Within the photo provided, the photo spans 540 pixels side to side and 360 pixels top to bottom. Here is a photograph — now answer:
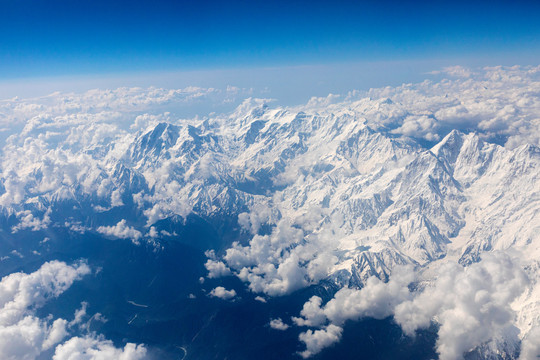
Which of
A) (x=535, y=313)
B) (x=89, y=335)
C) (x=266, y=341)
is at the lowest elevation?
(x=266, y=341)

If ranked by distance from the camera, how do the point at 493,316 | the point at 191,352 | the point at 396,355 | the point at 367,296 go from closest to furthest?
the point at 493,316
the point at 396,355
the point at 191,352
the point at 367,296

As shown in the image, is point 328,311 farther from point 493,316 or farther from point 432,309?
point 493,316

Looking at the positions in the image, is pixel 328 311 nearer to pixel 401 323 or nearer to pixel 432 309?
pixel 401 323

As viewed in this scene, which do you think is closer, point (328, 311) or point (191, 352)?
point (191, 352)

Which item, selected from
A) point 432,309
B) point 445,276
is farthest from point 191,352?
point 445,276

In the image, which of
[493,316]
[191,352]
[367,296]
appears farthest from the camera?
[367,296]

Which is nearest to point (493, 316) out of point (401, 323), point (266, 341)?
point (401, 323)

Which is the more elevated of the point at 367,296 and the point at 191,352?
the point at 367,296

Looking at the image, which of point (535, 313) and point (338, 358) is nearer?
point (535, 313)

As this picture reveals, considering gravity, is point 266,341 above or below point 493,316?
below
